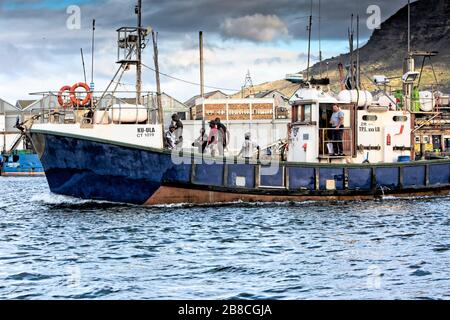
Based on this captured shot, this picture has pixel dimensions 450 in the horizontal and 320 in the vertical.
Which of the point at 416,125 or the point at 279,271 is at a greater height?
the point at 416,125

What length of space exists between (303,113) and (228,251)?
11.8m

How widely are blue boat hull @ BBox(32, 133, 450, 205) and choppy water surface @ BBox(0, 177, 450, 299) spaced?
524 millimetres

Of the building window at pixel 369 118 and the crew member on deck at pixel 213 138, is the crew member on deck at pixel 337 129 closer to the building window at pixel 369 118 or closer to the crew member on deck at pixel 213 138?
the building window at pixel 369 118

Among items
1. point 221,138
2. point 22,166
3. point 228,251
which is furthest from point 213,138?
point 22,166

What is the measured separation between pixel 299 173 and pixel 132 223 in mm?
6584

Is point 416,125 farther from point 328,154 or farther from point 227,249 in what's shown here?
point 227,249

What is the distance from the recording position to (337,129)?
28438mm

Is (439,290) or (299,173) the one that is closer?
(439,290)

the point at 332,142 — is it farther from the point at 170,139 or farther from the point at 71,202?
the point at 71,202

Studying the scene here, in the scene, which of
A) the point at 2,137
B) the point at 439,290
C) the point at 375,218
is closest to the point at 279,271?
the point at 439,290

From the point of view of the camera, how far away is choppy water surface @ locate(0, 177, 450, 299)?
13664 mm

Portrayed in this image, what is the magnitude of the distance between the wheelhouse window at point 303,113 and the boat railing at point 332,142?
25.1 inches

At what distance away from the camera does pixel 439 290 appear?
13219mm

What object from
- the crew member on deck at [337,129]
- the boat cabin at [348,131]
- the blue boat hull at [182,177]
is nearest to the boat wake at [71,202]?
the blue boat hull at [182,177]
